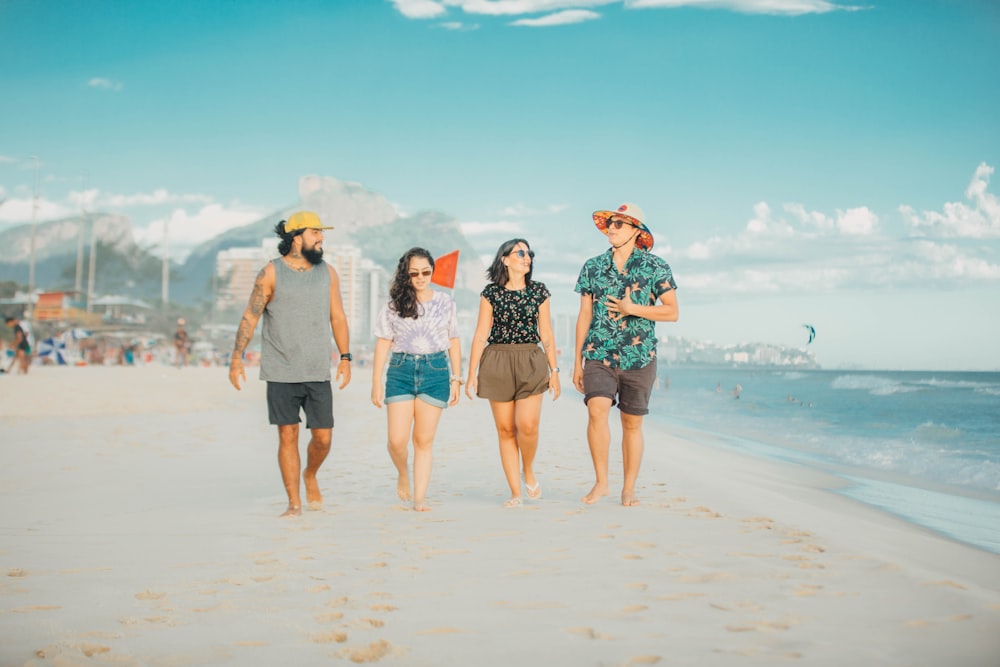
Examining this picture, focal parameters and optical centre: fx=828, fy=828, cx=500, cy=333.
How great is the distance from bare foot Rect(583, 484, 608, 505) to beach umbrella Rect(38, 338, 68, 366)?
3536 centimetres

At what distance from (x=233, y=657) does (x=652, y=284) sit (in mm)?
3572

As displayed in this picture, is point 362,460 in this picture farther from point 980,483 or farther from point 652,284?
point 980,483

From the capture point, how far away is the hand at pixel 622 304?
5207mm

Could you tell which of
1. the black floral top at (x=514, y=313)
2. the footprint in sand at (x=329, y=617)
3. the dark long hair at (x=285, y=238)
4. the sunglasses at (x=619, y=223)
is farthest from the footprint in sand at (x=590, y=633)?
the dark long hair at (x=285, y=238)

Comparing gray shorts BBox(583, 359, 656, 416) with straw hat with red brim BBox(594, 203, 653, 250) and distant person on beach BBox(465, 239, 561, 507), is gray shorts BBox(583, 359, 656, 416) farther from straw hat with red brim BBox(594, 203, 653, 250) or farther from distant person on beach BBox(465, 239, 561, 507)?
straw hat with red brim BBox(594, 203, 653, 250)

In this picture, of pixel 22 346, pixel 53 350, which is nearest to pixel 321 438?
pixel 22 346

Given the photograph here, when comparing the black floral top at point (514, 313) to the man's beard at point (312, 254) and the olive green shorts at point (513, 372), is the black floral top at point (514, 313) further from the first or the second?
the man's beard at point (312, 254)

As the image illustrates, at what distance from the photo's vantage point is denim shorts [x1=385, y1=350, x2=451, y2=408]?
5340 millimetres

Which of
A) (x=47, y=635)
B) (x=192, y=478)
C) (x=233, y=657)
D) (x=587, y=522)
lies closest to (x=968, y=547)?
(x=587, y=522)

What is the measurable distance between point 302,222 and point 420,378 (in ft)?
4.05

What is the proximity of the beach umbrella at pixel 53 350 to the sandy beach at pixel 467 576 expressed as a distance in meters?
31.7

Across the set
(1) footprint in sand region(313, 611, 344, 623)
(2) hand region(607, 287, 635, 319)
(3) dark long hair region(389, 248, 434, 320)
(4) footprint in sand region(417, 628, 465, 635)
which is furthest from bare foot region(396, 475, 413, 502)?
(4) footprint in sand region(417, 628, 465, 635)

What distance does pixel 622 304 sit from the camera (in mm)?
5215

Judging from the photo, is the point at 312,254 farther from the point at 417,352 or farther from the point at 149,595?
the point at 149,595
